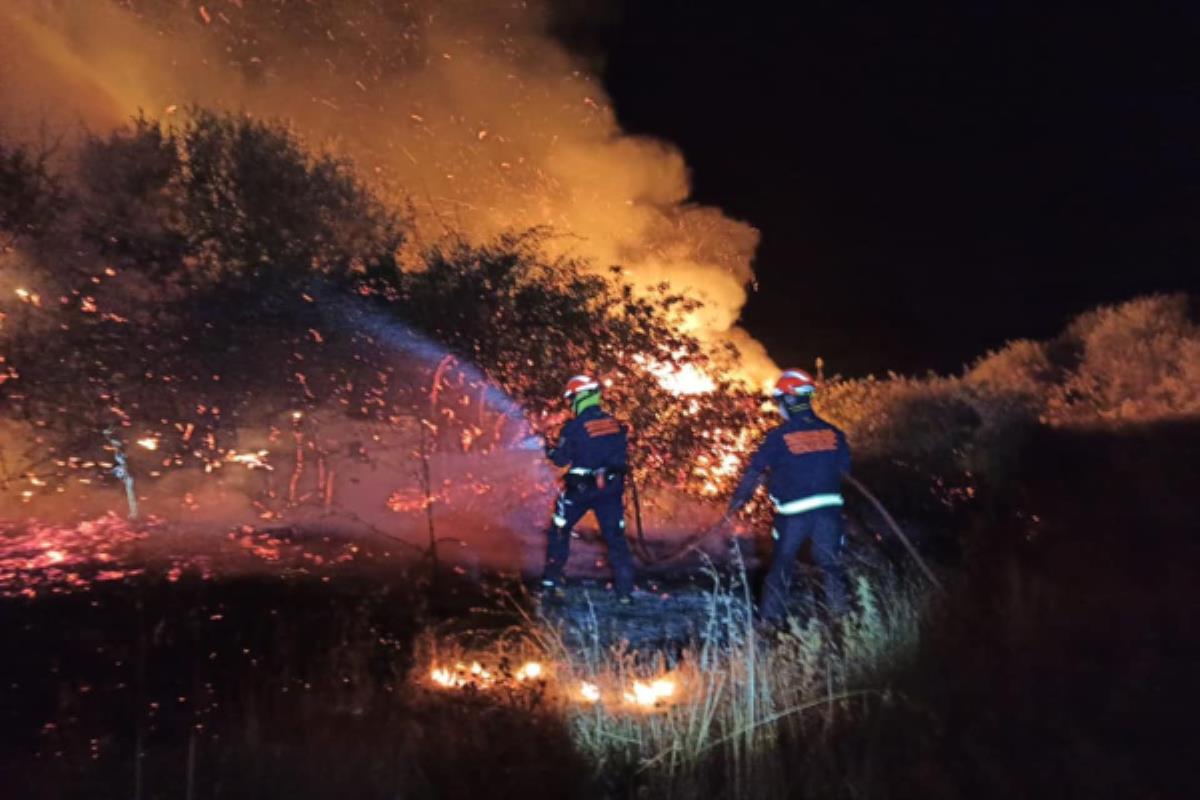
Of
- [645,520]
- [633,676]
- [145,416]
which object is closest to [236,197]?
[145,416]

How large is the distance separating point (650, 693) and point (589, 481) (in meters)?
2.73

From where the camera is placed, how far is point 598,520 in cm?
675

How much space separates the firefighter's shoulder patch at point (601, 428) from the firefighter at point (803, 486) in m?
1.01

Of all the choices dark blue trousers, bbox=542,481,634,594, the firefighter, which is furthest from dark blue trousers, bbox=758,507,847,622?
dark blue trousers, bbox=542,481,634,594

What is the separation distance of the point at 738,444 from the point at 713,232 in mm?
3417

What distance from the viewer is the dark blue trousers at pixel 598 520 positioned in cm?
667

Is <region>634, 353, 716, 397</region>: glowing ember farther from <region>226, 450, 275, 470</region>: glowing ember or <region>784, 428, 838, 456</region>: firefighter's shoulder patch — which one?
<region>226, 450, 275, 470</region>: glowing ember

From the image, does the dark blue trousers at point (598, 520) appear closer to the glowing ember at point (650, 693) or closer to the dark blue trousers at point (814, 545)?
the dark blue trousers at point (814, 545)

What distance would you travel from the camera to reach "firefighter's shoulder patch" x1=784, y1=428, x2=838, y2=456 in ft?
19.5

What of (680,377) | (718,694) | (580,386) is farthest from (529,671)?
(680,377)

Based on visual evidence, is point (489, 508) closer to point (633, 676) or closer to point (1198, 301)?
point (633, 676)

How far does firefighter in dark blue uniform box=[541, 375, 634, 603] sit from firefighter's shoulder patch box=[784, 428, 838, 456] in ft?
4.03

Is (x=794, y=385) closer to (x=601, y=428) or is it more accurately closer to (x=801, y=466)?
(x=801, y=466)

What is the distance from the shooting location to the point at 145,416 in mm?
7664
